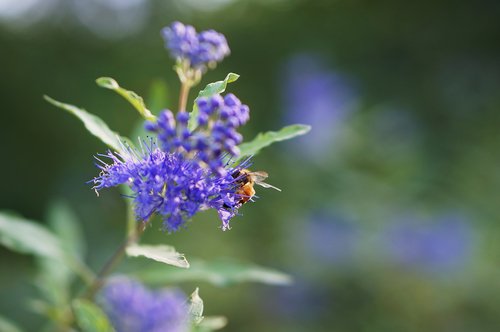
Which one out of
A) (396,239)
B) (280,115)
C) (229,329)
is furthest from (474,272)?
(280,115)

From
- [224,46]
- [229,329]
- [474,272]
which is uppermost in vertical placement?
[474,272]

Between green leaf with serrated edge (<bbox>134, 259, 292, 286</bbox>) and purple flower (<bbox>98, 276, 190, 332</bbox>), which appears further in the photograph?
green leaf with serrated edge (<bbox>134, 259, 292, 286</bbox>)

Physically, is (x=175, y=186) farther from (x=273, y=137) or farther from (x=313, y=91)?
(x=313, y=91)

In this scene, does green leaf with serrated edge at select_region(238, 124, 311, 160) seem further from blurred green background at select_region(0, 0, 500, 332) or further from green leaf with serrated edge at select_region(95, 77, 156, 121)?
blurred green background at select_region(0, 0, 500, 332)

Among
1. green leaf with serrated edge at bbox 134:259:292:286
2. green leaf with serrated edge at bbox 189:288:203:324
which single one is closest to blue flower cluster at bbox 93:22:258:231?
green leaf with serrated edge at bbox 189:288:203:324

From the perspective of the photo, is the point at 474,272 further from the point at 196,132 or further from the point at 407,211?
the point at 196,132

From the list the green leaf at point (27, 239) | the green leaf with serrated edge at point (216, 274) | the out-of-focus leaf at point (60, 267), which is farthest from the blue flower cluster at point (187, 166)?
the out-of-focus leaf at point (60, 267)
